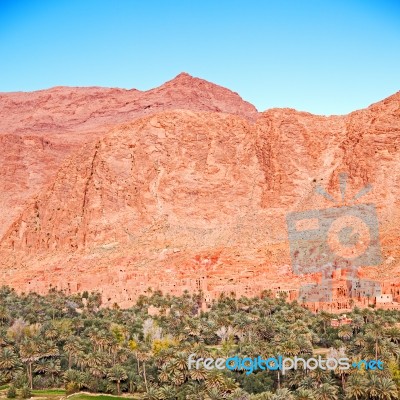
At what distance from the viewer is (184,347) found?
48531mm

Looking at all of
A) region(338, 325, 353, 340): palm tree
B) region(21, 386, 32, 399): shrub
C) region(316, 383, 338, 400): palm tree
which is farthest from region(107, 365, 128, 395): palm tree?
region(338, 325, 353, 340): palm tree

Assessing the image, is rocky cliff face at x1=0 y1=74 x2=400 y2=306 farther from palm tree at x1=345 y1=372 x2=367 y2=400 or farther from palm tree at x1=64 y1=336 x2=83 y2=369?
palm tree at x1=345 y1=372 x2=367 y2=400

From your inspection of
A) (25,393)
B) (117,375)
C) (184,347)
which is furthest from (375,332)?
(25,393)

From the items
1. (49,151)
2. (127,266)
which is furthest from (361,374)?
(49,151)

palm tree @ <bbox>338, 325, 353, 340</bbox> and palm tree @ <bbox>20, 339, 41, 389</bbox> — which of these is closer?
palm tree @ <bbox>20, 339, 41, 389</bbox>

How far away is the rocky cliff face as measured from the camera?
8925 centimetres

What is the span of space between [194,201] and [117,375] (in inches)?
2410

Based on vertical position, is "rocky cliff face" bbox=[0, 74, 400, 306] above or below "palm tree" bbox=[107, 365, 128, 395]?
above

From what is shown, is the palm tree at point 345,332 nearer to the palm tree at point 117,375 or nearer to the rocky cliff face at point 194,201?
the palm tree at point 117,375

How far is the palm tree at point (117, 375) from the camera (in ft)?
158

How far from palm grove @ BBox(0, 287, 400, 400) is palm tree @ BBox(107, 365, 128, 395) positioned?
8 cm

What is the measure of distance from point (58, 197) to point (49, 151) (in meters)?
33.1

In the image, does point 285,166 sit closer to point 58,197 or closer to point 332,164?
point 332,164

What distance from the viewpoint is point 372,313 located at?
63625 millimetres
